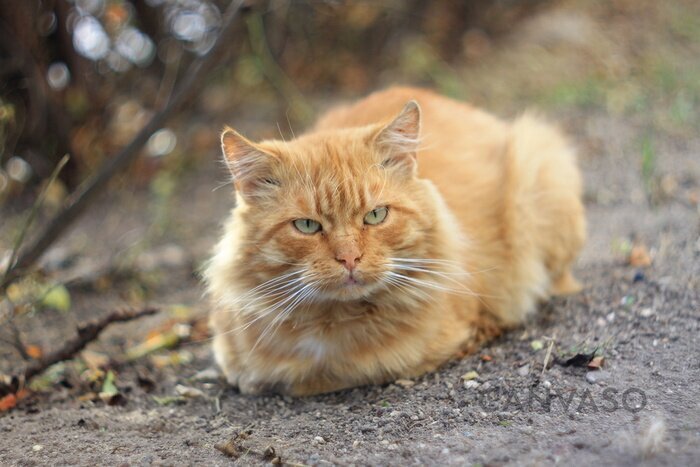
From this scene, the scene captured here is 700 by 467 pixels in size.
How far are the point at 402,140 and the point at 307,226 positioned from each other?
20.2 inches

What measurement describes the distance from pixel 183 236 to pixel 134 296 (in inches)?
35.6

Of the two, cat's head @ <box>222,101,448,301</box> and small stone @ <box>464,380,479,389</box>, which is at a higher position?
cat's head @ <box>222,101,448,301</box>

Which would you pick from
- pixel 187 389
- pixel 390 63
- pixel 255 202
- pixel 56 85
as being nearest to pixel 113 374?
pixel 187 389

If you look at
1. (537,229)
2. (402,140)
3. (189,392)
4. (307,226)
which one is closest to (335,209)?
(307,226)

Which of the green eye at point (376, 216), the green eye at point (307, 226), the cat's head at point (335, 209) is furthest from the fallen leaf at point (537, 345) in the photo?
the green eye at point (307, 226)

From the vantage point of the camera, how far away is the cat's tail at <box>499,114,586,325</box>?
3.29 m

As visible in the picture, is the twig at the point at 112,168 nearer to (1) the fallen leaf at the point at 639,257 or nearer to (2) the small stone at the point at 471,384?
(2) the small stone at the point at 471,384

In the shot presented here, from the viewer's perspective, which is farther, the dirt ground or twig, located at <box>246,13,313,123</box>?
twig, located at <box>246,13,313,123</box>

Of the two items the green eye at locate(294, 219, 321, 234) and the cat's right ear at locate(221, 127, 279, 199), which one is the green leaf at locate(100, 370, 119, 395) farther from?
the green eye at locate(294, 219, 321, 234)

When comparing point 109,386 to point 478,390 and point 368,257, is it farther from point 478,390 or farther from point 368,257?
point 478,390

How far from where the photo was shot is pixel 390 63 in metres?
6.99

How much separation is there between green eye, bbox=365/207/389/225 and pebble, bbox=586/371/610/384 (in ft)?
3.06

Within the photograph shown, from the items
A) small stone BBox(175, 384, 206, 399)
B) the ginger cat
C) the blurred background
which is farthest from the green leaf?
the ginger cat

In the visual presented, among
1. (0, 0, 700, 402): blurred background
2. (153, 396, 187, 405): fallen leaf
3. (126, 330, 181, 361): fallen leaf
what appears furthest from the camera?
(0, 0, 700, 402): blurred background
